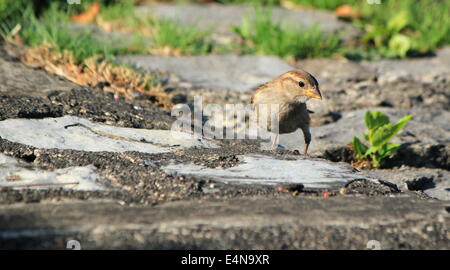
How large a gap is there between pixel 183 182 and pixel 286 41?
152 inches

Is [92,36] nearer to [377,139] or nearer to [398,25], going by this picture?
[377,139]

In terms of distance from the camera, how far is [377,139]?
4387 mm

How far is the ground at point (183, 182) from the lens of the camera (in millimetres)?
2586

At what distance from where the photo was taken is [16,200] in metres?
2.77

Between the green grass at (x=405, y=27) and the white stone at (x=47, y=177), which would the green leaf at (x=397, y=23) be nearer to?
the green grass at (x=405, y=27)

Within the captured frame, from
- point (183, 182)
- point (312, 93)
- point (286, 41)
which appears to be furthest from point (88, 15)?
point (183, 182)

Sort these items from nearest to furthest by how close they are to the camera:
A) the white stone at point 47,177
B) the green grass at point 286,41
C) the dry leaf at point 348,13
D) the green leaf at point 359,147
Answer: the white stone at point 47,177 < the green leaf at point 359,147 < the green grass at point 286,41 < the dry leaf at point 348,13

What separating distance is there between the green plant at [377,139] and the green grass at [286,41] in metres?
2.37

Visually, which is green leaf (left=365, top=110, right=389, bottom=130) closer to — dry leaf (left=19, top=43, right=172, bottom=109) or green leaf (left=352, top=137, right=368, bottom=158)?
green leaf (left=352, top=137, right=368, bottom=158)

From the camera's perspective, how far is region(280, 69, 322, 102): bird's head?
4672mm

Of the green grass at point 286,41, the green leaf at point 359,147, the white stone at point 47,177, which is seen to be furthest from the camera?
the green grass at point 286,41

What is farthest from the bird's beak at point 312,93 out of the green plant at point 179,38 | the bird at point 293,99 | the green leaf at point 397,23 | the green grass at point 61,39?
the green leaf at point 397,23
